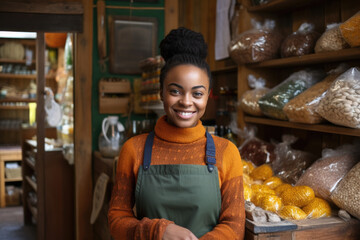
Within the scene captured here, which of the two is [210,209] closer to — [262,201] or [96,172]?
[262,201]

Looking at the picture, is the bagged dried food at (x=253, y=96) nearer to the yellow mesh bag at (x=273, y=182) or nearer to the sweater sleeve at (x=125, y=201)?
the yellow mesh bag at (x=273, y=182)

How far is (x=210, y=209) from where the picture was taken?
1181 millimetres

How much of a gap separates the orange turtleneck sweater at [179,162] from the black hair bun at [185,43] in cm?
24

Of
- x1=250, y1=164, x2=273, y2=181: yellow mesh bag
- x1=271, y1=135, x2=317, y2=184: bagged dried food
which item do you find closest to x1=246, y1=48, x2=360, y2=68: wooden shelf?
x1=271, y1=135, x2=317, y2=184: bagged dried food

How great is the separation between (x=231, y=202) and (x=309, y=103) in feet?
2.26

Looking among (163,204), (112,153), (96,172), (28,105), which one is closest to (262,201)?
(163,204)

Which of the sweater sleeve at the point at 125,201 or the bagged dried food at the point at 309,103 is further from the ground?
the bagged dried food at the point at 309,103

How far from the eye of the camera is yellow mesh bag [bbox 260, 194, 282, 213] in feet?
4.76

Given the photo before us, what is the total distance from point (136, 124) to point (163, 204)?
132cm

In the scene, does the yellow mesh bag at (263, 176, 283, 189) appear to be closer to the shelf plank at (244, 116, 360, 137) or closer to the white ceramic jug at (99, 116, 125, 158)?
the shelf plank at (244, 116, 360, 137)

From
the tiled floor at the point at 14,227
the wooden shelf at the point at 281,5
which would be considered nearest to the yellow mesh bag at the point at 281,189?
the wooden shelf at the point at 281,5

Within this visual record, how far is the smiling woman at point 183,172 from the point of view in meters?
1.16

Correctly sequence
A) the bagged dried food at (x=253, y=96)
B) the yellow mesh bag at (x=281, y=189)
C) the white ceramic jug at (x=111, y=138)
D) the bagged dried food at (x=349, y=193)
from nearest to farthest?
1. the bagged dried food at (x=349, y=193)
2. the yellow mesh bag at (x=281, y=189)
3. the bagged dried food at (x=253, y=96)
4. the white ceramic jug at (x=111, y=138)

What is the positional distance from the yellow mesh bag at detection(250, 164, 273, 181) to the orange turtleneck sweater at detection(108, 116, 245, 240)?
2.17 feet
